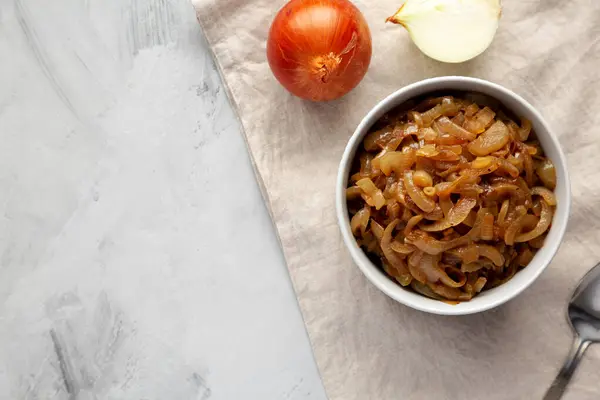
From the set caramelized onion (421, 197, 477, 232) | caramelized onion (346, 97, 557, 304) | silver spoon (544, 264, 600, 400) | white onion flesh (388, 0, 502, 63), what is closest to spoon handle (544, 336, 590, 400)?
silver spoon (544, 264, 600, 400)

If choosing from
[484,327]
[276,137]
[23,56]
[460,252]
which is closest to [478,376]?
[484,327]

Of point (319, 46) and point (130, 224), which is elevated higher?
point (319, 46)

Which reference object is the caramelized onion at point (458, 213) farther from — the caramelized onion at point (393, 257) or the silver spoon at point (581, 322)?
the silver spoon at point (581, 322)

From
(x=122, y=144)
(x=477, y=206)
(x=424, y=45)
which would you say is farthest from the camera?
(x=122, y=144)

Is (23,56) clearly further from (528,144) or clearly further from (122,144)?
(528,144)

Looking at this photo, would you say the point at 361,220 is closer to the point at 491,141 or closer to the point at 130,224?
the point at 491,141

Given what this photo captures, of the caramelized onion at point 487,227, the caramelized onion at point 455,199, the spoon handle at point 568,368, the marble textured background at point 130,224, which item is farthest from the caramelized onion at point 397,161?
the spoon handle at point 568,368

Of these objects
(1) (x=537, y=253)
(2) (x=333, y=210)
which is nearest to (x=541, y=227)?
(1) (x=537, y=253)
